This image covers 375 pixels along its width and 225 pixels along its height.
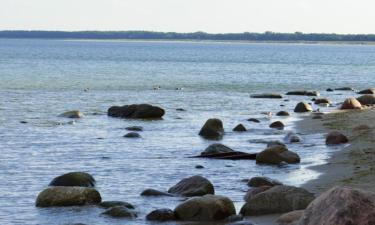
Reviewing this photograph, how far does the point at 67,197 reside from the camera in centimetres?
1870

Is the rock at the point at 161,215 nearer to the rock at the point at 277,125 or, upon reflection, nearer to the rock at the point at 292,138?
the rock at the point at 292,138

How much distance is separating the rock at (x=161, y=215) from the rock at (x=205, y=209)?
0.40 ft

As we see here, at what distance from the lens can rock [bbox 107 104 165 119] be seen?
135ft

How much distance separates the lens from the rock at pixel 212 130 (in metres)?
33.1

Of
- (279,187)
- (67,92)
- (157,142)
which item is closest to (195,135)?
(157,142)

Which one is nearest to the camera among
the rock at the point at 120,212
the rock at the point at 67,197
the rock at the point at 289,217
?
the rock at the point at 289,217

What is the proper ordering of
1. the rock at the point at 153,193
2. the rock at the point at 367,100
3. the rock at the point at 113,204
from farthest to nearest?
the rock at the point at 367,100 < the rock at the point at 153,193 < the rock at the point at 113,204

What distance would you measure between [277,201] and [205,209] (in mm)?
1466

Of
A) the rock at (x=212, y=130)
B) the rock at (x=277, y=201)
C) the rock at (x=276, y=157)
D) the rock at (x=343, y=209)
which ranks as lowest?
the rock at (x=212, y=130)

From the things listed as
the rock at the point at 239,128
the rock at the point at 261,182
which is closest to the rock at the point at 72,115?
the rock at the point at 239,128

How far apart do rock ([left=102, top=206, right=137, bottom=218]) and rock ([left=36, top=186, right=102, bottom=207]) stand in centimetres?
125

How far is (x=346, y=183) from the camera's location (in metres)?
19.9

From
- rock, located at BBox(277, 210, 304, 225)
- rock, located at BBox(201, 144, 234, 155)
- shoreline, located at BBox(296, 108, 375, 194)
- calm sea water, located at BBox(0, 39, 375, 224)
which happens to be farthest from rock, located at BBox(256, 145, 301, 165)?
rock, located at BBox(277, 210, 304, 225)

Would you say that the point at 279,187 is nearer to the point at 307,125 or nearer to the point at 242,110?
the point at 307,125
